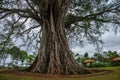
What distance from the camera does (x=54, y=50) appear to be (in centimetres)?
1362

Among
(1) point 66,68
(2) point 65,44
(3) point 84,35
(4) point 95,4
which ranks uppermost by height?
(4) point 95,4

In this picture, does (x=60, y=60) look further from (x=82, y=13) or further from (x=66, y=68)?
(x=82, y=13)

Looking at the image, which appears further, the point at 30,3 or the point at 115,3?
the point at 115,3

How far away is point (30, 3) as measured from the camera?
13430 mm

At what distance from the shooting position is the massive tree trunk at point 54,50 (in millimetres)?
13008

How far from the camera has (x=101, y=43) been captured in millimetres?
19656

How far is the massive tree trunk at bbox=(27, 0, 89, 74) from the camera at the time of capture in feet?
42.7

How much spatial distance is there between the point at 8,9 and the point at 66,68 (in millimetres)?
4787

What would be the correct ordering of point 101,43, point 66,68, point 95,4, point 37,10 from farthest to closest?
point 101,43 → point 95,4 → point 37,10 → point 66,68

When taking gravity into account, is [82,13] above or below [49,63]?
above

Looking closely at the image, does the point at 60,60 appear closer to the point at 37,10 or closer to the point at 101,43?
the point at 37,10

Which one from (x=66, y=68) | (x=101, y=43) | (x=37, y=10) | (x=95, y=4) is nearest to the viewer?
(x=66, y=68)

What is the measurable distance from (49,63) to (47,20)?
2.97 meters

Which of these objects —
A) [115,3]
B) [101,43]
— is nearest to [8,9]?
[115,3]
